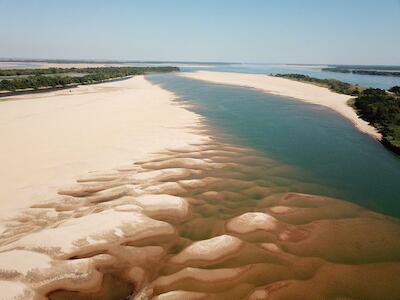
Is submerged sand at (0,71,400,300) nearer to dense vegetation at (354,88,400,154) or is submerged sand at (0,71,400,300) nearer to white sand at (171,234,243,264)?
white sand at (171,234,243,264)

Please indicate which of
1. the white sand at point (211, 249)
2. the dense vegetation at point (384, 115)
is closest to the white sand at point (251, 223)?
the white sand at point (211, 249)

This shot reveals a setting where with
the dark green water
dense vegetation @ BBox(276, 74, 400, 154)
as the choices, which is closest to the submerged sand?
the dark green water

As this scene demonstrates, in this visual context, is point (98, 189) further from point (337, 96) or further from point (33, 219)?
point (337, 96)

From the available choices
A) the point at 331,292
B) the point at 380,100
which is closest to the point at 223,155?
the point at 331,292

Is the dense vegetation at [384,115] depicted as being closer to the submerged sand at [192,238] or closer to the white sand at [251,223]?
the submerged sand at [192,238]

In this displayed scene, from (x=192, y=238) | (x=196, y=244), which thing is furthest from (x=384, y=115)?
(x=196, y=244)

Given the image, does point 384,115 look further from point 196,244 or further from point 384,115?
point 196,244
